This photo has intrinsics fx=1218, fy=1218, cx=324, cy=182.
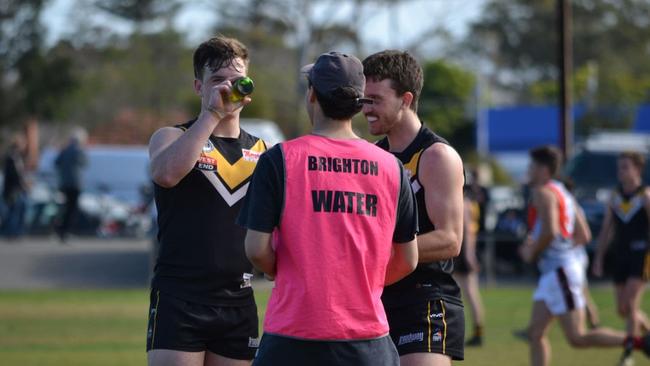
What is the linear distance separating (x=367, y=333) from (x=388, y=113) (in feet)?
5.38

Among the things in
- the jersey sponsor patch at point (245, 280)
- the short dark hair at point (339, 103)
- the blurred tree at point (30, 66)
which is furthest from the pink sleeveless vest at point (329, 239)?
the blurred tree at point (30, 66)

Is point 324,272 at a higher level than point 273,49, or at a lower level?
lower

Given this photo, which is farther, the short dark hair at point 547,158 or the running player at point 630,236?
the running player at point 630,236

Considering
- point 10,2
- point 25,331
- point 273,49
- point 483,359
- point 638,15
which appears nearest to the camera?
point 483,359

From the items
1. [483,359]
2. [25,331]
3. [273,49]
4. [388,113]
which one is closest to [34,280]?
[25,331]

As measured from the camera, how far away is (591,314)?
1376cm

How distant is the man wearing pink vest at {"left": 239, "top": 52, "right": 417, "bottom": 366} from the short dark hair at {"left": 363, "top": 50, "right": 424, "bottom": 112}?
114 cm

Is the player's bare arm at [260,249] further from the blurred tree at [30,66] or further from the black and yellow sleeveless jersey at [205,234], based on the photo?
the blurred tree at [30,66]

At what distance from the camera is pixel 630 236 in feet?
43.3

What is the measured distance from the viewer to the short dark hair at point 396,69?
6.22 meters

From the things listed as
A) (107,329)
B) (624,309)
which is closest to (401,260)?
(624,309)

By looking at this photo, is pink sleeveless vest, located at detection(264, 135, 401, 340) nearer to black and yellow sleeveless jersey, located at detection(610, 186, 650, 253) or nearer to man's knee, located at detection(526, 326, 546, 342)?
man's knee, located at detection(526, 326, 546, 342)

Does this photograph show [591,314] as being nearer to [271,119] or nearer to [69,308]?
[69,308]

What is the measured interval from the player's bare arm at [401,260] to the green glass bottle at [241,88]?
1108 mm
